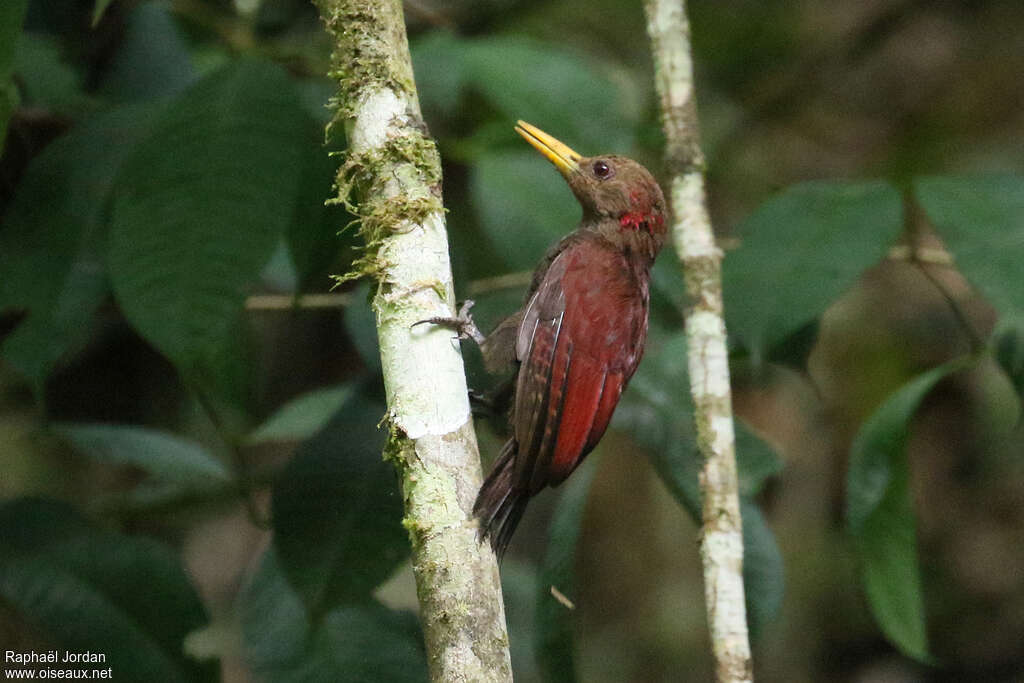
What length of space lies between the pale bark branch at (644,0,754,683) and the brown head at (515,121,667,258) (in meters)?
0.28

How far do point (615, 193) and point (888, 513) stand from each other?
42.6 inches

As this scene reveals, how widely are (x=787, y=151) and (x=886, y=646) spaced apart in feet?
10.3

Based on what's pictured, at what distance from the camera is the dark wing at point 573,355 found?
227cm

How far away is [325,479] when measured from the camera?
2.37m

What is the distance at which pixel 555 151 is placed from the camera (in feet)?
9.24

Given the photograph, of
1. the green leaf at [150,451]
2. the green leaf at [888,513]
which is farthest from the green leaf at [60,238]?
the green leaf at [888,513]

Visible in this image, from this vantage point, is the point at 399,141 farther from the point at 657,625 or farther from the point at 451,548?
the point at 657,625

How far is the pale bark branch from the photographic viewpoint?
2068mm

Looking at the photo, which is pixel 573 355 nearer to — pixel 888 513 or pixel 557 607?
pixel 557 607

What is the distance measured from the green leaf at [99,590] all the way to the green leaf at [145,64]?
1.21m

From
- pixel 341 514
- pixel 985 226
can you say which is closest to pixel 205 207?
pixel 341 514

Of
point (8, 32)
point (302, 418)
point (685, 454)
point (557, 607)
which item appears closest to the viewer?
point (8, 32)

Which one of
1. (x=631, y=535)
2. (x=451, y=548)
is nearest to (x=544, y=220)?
(x=451, y=548)

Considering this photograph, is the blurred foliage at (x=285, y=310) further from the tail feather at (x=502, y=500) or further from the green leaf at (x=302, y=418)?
the tail feather at (x=502, y=500)
